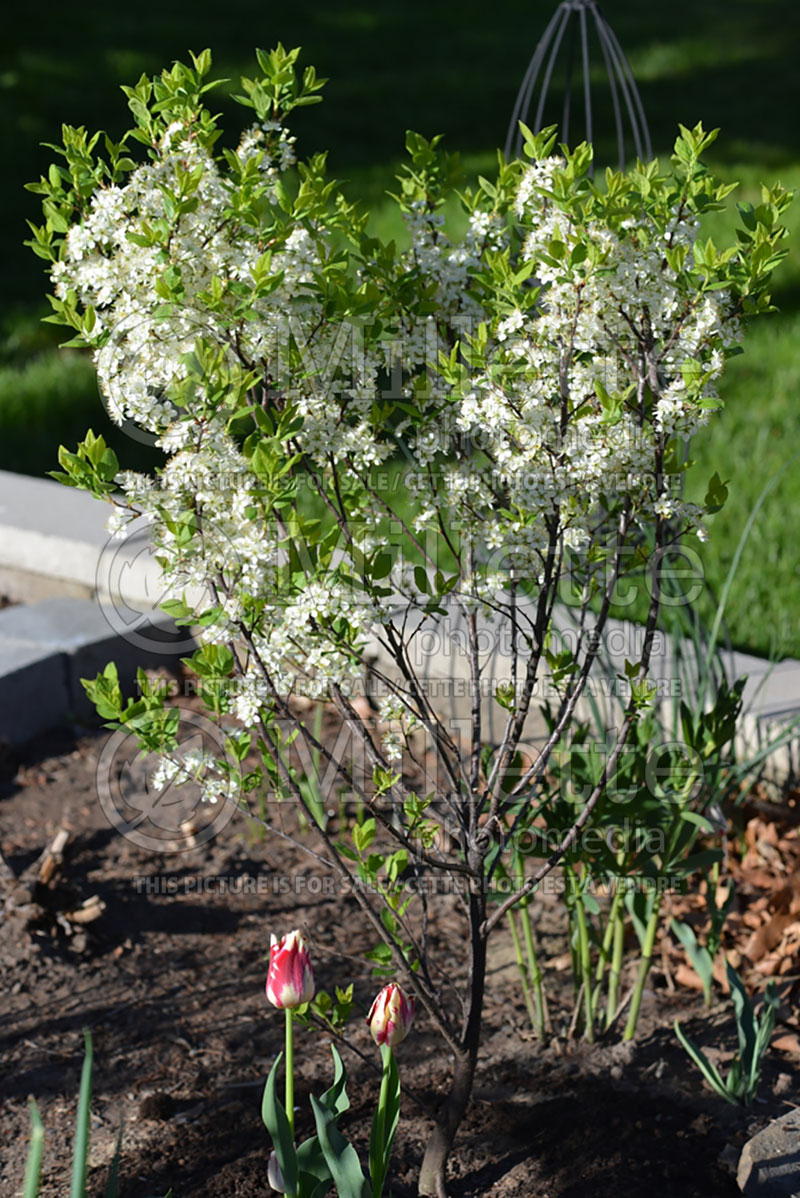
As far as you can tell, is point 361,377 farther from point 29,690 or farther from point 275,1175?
point 29,690

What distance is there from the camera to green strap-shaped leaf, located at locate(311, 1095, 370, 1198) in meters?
1.63

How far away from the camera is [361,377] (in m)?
1.81

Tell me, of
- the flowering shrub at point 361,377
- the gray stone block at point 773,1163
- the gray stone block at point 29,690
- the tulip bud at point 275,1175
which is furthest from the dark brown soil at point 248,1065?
the gray stone block at point 29,690

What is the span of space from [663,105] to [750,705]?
9319mm

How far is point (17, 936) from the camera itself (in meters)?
2.60

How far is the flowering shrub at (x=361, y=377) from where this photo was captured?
1.69m

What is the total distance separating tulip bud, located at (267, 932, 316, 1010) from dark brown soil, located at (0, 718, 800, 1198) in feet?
1.20

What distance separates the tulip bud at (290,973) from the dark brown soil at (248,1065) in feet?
1.20

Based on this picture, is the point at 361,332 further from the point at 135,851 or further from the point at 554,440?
the point at 135,851

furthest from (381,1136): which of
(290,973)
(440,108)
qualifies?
(440,108)

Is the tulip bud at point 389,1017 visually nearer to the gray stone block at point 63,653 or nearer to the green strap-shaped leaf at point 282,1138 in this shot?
the green strap-shaped leaf at point 282,1138

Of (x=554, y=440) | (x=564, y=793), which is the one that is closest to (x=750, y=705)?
(x=564, y=793)

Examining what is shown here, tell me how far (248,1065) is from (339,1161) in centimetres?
68

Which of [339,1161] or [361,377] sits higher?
[361,377]
